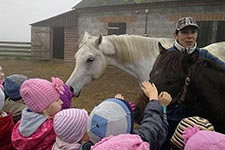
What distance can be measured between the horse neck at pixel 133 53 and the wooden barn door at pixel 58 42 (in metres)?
12.2

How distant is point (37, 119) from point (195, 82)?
1058 millimetres

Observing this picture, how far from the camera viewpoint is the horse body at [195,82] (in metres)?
1.67

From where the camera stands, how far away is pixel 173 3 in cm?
914

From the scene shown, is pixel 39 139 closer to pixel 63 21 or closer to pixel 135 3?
pixel 135 3

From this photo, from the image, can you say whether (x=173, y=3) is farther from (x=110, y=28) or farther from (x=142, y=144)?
(x=142, y=144)

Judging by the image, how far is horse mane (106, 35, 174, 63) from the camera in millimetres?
3545

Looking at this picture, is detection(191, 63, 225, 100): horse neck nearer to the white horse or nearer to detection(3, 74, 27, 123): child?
detection(3, 74, 27, 123): child

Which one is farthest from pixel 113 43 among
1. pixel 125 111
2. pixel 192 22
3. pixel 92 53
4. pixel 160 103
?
pixel 125 111

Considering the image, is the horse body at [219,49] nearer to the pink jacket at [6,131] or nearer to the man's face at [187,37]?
the man's face at [187,37]

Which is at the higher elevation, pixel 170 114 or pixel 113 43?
pixel 113 43

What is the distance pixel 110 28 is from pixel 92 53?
320 inches

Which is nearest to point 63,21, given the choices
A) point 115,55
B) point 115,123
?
point 115,55

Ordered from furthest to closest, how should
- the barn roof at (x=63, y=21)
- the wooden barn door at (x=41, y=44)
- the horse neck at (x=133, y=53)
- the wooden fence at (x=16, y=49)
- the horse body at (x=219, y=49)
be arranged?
1. the wooden fence at (x=16, y=49)
2. the wooden barn door at (x=41, y=44)
3. the barn roof at (x=63, y=21)
4. the horse body at (x=219, y=49)
5. the horse neck at (x=133, y=53)

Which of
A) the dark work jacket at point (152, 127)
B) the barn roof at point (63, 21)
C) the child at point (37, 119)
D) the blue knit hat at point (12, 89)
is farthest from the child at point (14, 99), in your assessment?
the barn roof at point (63, 21)
